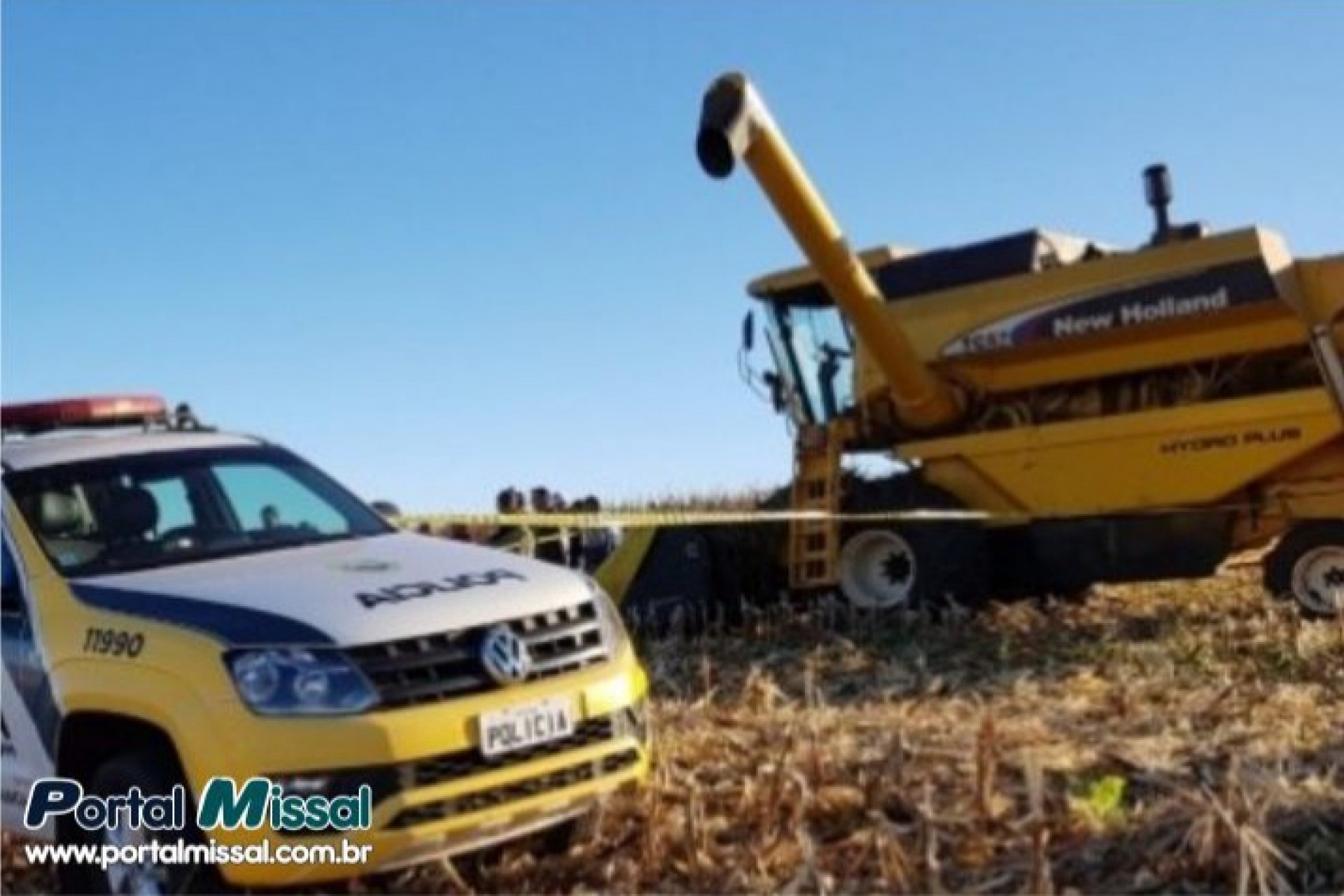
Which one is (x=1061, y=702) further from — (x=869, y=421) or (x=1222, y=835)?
(x=869, y=421)

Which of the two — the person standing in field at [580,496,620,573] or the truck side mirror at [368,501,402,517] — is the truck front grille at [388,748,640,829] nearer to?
the truck side mirror at [368,501,402,517]

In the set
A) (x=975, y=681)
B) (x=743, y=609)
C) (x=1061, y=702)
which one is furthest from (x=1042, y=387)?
(x=1061, y=702)

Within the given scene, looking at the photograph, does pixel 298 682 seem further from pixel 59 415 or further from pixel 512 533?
pixel 512 533

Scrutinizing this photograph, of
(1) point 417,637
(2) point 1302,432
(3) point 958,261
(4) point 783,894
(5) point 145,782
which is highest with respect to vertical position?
(3) point 958,261

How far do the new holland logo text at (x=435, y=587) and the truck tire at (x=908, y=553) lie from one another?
7.39m

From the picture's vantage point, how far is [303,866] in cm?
479

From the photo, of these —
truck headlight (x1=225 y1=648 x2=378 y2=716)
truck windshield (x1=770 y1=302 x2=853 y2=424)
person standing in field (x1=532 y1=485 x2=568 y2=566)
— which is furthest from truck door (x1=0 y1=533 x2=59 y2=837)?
truck windshield (x1=770 y1=302 x2=853 y2=424)

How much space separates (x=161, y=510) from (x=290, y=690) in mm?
→ 1700

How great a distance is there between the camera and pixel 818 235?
1241cm

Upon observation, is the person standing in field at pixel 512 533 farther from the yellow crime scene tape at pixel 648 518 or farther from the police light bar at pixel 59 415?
the police light bar at pixel 59 415

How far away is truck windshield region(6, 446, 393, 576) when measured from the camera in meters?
5.83

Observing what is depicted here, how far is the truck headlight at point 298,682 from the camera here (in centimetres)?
481

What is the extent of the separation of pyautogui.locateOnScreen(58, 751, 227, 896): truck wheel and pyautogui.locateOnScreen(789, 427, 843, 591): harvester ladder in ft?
27.6

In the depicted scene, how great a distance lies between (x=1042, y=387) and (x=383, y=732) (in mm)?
9068
